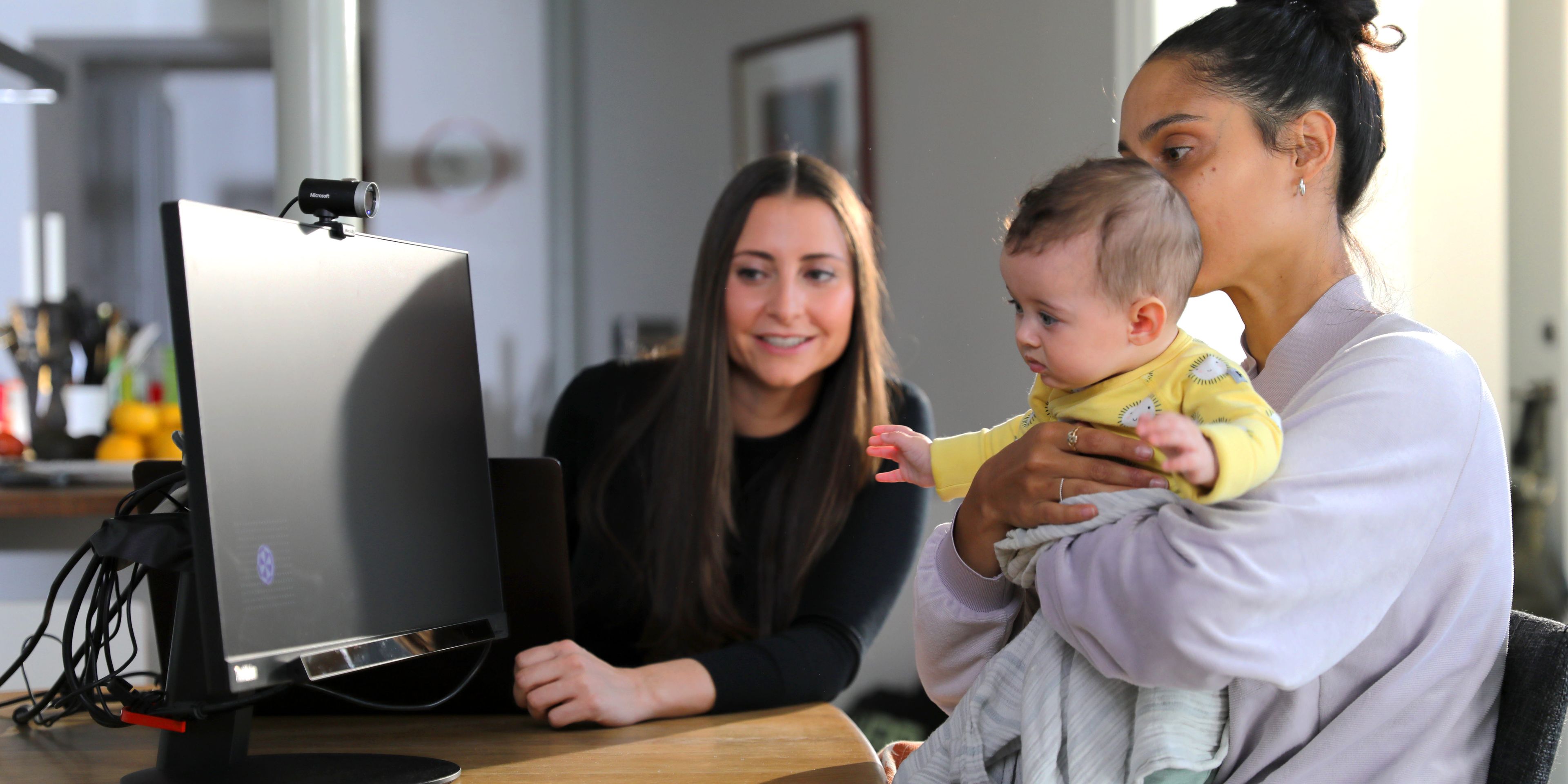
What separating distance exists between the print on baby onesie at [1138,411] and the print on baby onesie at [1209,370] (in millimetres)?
36

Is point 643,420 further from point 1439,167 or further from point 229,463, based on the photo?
point 1439,167

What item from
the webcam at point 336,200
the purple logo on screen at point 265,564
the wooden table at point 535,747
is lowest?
the wooden table at point 535,747

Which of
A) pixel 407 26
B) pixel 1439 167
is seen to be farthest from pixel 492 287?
pixel 1439 167

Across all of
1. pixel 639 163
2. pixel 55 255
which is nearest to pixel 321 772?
pixel 639 163

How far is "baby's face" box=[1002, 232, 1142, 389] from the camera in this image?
95cm

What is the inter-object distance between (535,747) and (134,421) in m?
2.31

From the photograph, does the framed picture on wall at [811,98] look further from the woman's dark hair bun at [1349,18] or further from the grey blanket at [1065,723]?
the grey blanket at [1065,723]

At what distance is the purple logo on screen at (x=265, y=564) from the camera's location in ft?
2.71

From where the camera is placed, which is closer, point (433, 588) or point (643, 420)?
point (433, 588)

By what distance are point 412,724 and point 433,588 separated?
0.77 ft

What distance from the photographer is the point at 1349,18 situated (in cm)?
112

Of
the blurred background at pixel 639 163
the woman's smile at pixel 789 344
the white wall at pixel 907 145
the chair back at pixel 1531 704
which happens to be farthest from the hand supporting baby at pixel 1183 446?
the white wall at pixel 907 145

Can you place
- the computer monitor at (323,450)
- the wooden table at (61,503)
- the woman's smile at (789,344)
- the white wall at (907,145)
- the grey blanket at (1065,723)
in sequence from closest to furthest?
1. the computer monitor at (323,450)
2. the grey blanket at (1065,723)
3. the woman's smile at (789,344)
4. the wooden table at (61,503)
5. the white wall at (907,145)

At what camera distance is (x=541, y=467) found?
1.16 metres
